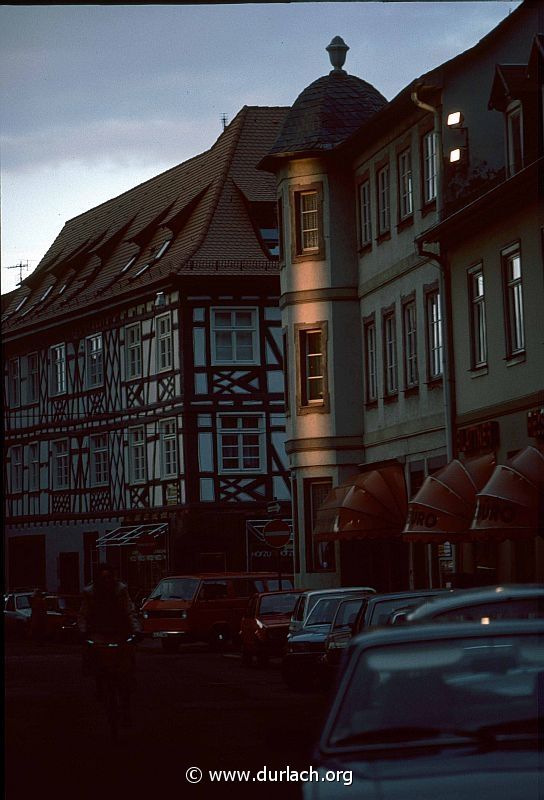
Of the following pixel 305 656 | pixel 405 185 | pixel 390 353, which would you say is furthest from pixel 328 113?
pixel 305 656

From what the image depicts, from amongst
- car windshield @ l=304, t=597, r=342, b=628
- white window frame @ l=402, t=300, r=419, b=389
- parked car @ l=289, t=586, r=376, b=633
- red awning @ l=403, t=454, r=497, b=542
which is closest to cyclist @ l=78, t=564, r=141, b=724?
car windshield @ l=304, t=597, r=342, b=628

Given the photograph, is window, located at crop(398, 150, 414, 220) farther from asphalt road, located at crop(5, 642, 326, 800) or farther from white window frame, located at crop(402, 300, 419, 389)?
asphalt road, located at crop(5, 642, 326, 800)

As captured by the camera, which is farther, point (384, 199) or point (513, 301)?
point (384, 199)

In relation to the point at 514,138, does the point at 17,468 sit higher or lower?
lower

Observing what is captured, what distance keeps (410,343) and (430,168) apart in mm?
3564

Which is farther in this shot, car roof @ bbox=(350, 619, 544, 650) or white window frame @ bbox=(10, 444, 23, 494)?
white window frame @ bbox=(10, 444, 23, 494)

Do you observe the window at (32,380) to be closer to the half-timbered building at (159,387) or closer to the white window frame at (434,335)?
the half-timbered building at (159,387)

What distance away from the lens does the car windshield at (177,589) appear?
133 ft

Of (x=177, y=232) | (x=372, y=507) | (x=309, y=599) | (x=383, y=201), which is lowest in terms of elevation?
(x=309, y=599)

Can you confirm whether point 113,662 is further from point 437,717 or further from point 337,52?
point 337,52

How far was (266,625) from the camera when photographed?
3319cm

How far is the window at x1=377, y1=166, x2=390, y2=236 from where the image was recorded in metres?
37.9

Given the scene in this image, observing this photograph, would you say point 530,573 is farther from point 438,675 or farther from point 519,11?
point 438,675

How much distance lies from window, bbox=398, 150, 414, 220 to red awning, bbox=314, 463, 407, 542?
5.05m
